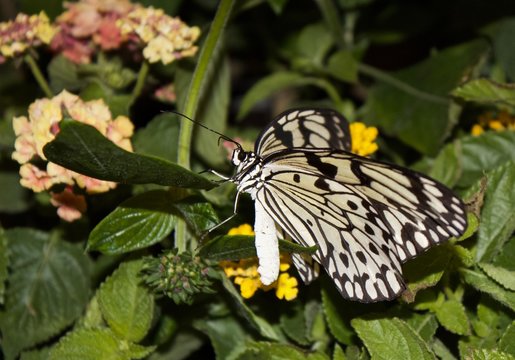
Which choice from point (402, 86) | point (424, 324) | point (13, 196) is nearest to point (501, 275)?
point (424, 324)

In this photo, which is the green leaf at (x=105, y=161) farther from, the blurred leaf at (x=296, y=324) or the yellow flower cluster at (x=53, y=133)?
the blurred leaf at (x=296, y=324)

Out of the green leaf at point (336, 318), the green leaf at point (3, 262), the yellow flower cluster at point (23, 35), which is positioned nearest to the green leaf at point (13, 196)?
the green leaf at point (3, 262)

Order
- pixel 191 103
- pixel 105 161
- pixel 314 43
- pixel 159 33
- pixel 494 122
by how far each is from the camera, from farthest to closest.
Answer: pixel 314 43, pixel 494 122, pixel 159 33, pixel 191 103, pixel 105 161

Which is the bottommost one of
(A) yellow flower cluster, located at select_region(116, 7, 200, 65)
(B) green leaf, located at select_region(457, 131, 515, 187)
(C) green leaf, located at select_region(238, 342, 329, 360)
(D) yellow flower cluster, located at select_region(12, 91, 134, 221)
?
(C) green leaf, located at select_region(238, 342, 329, 360)

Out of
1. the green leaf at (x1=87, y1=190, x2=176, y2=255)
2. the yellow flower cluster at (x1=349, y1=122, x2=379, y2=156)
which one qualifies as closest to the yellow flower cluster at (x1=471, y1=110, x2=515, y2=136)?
the yellow flower cluster at (x1=349, y1=122, x2=379, y2=156)

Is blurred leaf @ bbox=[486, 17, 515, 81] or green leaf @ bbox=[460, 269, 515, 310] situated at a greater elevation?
blurred leaf @ bbox=[486, 17, 515, 81]

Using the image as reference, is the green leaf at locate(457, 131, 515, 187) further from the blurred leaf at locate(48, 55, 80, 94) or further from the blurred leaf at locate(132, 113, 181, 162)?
the blurred leaf at locate(48, 55, 80, 94)

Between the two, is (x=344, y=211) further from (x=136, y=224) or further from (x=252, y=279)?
(x=136, y=224)
